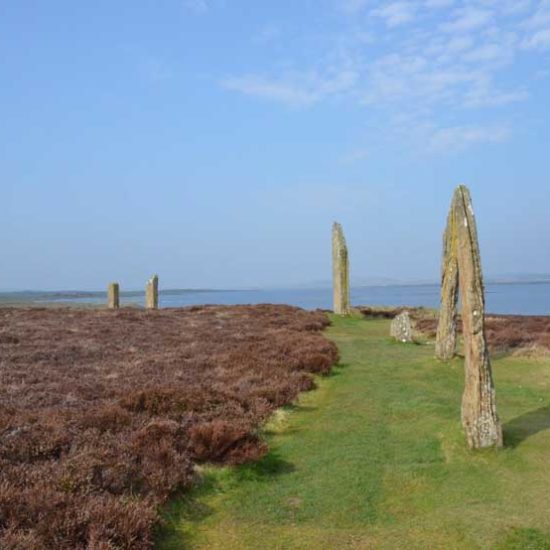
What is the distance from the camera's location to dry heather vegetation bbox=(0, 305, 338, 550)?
247 inches

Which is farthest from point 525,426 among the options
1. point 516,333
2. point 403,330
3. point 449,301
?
point 516,333

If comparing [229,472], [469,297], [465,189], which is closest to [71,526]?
[229,472]

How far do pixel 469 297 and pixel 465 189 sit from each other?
7.49 feet

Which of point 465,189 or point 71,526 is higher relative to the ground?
point 465,189

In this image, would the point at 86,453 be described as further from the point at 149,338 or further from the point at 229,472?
the point at 149,338

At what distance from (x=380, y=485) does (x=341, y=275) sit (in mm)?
23815

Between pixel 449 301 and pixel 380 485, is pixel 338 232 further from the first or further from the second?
pixel 380 485

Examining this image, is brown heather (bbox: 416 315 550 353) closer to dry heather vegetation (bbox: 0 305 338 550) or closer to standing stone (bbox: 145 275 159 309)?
dry heather vegetation (bbox: 0 305 338 550)

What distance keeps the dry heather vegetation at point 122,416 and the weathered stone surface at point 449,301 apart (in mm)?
3059

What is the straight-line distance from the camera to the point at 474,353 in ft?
31.7

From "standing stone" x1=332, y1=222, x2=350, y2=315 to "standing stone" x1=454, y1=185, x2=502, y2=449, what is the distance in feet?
68.2

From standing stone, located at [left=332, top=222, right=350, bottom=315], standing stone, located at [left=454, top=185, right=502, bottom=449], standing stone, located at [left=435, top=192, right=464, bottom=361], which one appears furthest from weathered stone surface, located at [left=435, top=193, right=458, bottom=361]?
standing stone, located at [left=332, top=222, right=350, bottom=315]

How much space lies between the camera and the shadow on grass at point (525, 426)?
9.65 meters

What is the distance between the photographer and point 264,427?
10.8 metres
